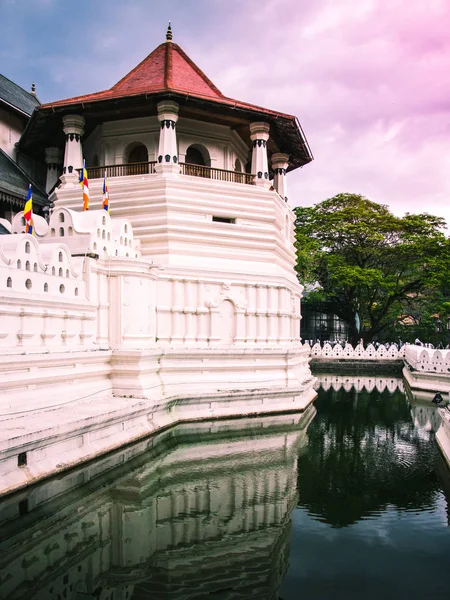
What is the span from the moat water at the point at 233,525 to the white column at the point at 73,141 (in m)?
9.92

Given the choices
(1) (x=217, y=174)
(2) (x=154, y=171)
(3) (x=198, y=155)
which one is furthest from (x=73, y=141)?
(1) (x=217, y=174)

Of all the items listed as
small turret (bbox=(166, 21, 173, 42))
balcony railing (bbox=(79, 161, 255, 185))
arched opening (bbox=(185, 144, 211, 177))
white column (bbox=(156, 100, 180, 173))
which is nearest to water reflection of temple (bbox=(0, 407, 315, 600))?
white column (bbox=(156, 100, 180, 173))

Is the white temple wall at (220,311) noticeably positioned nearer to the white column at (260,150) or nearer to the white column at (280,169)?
the white column at (260,150)

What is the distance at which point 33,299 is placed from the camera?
10.6 m

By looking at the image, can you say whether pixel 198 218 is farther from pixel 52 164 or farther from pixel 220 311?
pixel 52 164

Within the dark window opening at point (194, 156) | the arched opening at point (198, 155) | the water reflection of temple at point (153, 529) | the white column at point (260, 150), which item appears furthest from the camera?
the dark window opening at point (194, 156)

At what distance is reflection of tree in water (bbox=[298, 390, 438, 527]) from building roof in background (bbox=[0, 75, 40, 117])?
53.6 ft

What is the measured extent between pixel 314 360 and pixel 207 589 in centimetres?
3044

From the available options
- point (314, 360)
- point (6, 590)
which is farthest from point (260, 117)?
point (314, 360)

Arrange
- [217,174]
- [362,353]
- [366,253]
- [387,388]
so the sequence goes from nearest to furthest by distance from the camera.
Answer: [217,174]
[387,388]
[362,353]
[366,253]

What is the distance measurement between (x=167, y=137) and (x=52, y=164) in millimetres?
6310

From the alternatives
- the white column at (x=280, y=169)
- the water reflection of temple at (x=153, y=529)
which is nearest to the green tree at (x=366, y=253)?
the white column at (x=280, y=169)

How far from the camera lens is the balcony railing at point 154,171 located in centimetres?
Answer: 1761

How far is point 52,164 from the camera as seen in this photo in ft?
67.2
